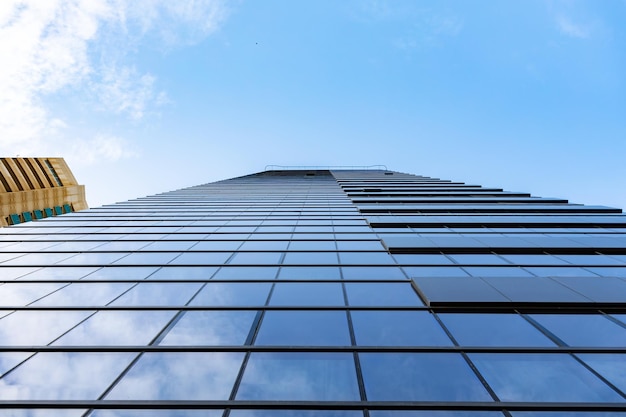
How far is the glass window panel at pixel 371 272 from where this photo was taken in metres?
12.2

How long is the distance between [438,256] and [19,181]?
47.5 metres

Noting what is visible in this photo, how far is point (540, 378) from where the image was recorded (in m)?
6.68

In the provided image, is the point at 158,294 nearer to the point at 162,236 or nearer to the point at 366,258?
the point at 366,258

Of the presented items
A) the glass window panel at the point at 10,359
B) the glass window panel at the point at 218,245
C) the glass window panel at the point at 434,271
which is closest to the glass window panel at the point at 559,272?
the glass window panel at the point at 434,271

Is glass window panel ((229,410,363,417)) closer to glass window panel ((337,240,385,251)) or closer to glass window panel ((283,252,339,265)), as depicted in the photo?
glass window panel ((283,252,339,265))

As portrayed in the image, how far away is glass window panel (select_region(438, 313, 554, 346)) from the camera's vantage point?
7.88m

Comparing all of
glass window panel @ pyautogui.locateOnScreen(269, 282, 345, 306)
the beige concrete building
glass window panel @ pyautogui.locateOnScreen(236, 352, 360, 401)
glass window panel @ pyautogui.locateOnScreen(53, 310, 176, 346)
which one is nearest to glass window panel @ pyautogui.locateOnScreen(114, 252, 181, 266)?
glass window panel @ pyautogui.locateOnScreen(53, 310, 176, 346)

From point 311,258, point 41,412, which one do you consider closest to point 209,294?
point 311,258

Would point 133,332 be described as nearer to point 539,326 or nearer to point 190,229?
point 539,326

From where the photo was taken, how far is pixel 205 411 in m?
6.00

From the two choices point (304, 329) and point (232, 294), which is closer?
point (304, 329)

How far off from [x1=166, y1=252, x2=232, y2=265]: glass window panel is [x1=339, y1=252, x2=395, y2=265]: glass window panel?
4.71 m

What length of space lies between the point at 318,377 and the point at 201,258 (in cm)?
925

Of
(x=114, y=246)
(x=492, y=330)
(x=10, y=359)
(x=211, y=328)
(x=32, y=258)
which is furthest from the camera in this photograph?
(x=114, y=246)
